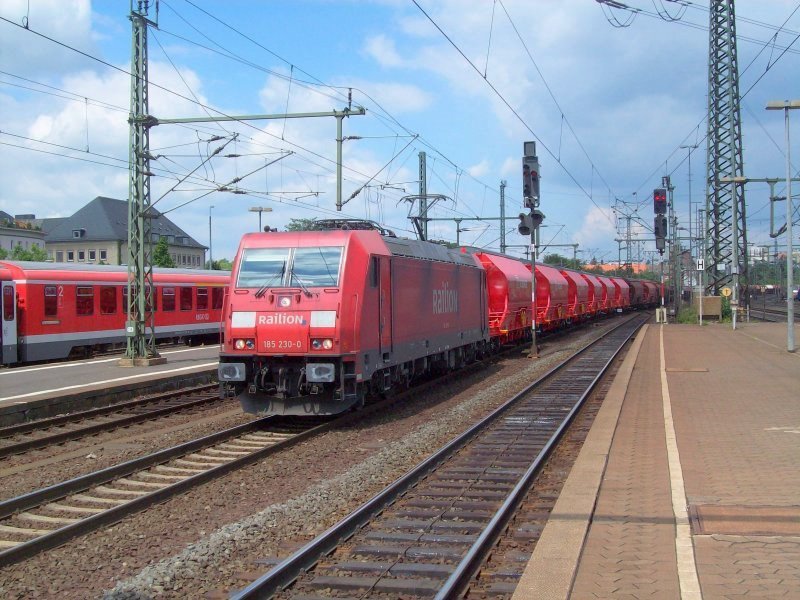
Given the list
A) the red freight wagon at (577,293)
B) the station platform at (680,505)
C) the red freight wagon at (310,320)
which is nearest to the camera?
the station platform at (680,505)

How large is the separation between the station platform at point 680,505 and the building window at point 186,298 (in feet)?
62.1

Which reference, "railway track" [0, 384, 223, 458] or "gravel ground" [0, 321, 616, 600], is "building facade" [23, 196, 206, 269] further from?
"gravel ground" [0, 321, 616, 600]

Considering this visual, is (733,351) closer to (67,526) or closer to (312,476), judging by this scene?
(312,476)

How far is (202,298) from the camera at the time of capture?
30.8 meters

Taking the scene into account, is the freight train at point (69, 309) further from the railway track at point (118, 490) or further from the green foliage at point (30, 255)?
the green foliage at point (30, 255)

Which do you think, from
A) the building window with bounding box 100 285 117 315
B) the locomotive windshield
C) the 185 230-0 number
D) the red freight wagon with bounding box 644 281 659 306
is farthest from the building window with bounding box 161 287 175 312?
the red freight wagon with bounding box 644 281 659 306

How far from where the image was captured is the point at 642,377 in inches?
738

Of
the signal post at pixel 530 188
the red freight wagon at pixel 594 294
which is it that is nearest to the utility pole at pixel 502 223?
the red freight wagon at pixel 594 294

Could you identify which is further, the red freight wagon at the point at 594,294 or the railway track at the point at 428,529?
the red freight wagon at the point at 594,294

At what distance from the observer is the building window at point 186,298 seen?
1163 inches

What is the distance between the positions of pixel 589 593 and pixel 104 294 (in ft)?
74.7

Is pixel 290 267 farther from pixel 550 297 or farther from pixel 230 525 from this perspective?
pixel 550 297

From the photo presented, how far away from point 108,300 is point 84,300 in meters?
1.12

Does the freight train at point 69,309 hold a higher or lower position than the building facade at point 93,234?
lower
